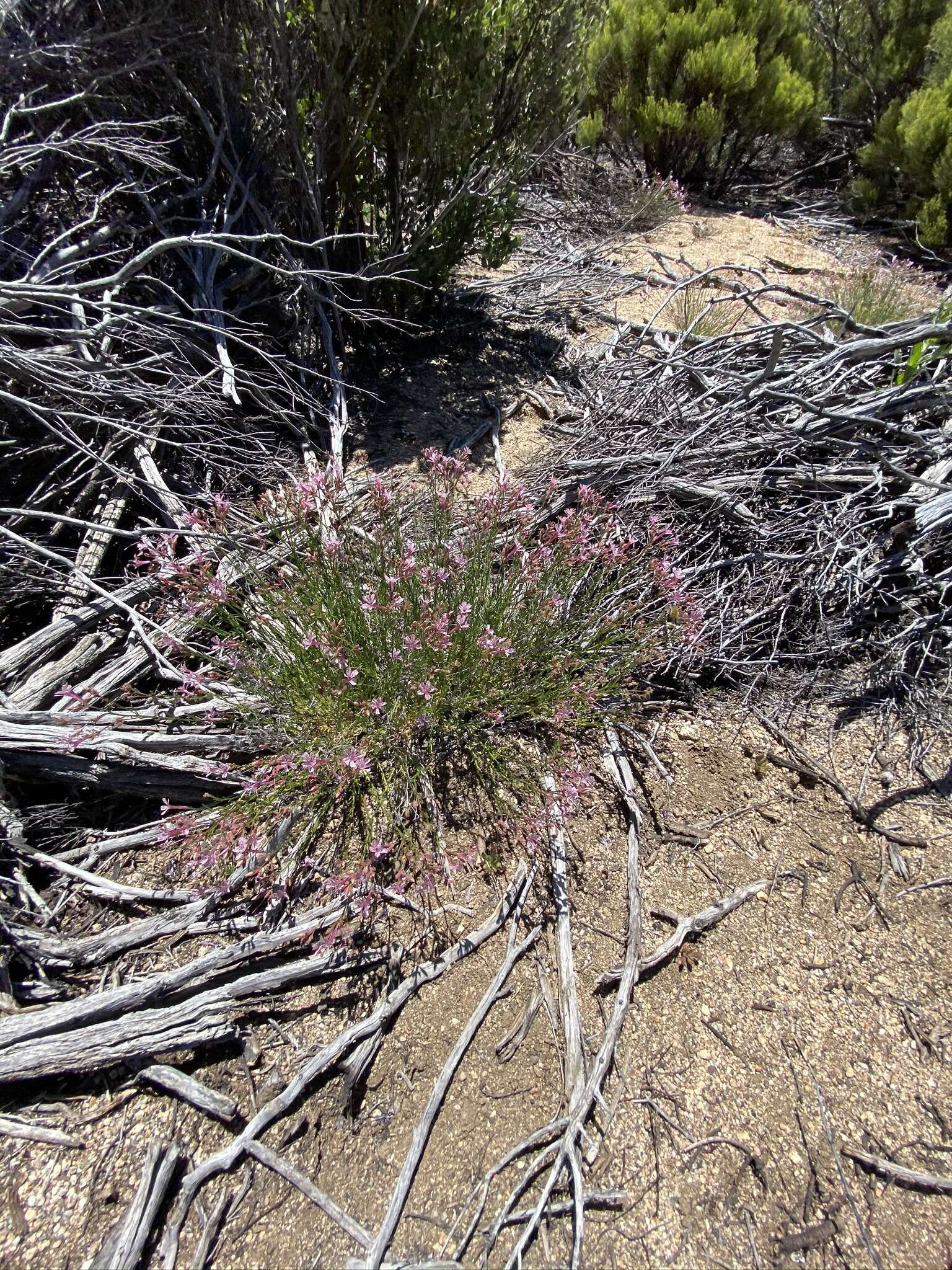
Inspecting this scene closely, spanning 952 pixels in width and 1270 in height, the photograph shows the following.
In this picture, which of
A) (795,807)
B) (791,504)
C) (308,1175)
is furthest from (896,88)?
(308,1175)

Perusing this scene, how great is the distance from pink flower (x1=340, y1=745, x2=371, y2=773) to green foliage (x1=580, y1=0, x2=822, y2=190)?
6648mm

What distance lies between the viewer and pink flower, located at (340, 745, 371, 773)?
1897 millimetres

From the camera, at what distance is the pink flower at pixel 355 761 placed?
1897 mm

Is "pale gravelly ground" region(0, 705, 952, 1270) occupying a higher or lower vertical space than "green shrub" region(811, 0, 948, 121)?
lower


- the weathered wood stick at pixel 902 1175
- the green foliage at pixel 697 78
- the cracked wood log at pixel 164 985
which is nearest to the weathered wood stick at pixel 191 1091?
the cracked wood log at pixel 164 985

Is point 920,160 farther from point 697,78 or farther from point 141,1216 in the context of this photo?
point 141,1216

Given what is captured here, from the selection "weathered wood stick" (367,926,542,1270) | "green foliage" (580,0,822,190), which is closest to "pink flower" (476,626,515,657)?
"weathered wood stick" (367,926,542,1270)

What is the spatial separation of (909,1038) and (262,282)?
3859 mm

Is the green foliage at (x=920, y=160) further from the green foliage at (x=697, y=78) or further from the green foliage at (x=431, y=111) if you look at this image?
the green foliage at (x=431, y=111)

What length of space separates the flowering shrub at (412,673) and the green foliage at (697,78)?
5.85 meters

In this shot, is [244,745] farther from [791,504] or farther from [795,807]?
[791,504]

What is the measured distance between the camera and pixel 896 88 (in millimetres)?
7078

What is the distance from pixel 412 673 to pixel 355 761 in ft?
1.20

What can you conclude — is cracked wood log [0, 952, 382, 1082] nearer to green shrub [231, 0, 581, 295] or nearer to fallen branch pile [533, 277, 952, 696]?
fallen branch pile [533, 277, 952, 696]
